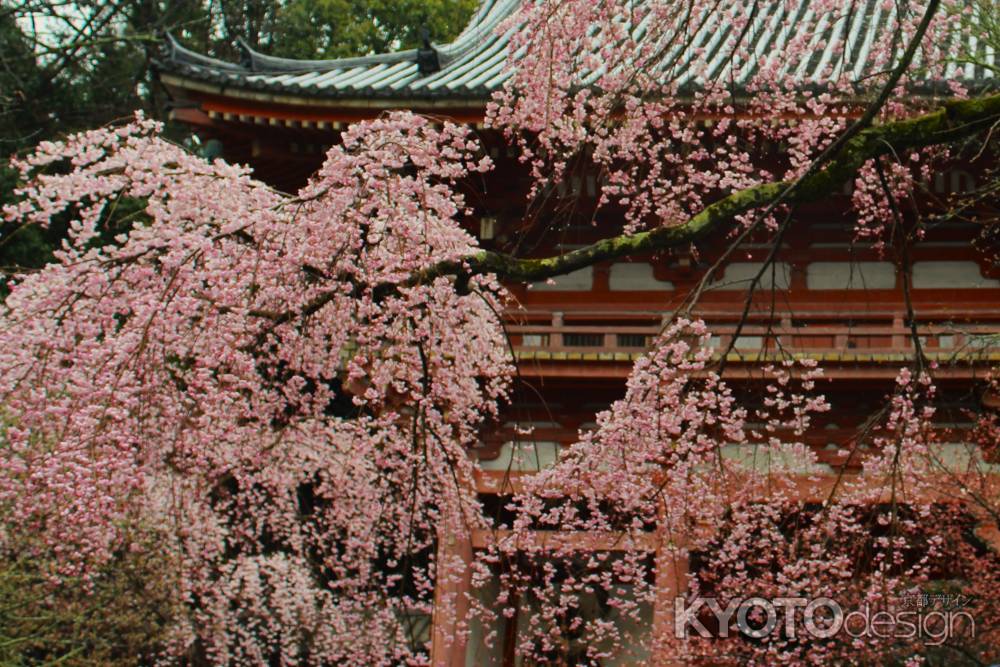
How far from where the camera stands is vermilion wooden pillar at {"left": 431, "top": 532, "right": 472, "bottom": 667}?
10289 millimetres

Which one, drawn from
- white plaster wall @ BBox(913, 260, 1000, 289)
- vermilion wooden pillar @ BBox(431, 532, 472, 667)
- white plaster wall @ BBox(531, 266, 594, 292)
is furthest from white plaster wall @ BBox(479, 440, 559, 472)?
white plaster wall @ BBox(913, 260, 1000, 289)

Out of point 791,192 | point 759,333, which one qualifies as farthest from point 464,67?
point 791,192

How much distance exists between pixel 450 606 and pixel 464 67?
21.3 ft

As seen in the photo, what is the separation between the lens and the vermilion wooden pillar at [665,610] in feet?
33.6

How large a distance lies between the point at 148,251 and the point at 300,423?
9.75ft

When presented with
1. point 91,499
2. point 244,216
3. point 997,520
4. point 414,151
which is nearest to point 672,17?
point 414,151

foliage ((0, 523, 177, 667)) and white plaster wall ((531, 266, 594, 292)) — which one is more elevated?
white plaster wall ((531, 266, 594, 292))

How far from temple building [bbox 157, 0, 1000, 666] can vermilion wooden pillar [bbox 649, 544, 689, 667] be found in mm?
107

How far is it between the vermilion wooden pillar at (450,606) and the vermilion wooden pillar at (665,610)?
5.60 ft

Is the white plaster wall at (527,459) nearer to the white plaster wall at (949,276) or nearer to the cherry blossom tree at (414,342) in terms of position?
the cherry blossom tree at (414,342)

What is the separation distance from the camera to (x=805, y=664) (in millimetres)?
9750

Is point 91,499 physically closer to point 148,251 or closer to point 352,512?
point 148,251

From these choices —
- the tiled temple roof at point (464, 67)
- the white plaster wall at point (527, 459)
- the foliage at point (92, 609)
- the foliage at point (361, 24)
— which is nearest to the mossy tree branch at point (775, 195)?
the tiled temple roof at point (464, 67)

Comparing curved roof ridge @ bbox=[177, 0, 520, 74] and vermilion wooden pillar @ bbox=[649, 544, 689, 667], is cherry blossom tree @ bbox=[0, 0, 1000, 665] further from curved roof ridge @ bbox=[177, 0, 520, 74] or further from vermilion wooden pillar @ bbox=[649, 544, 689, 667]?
curved roof ridge @ bbox=[177, 0, 520, 74]
